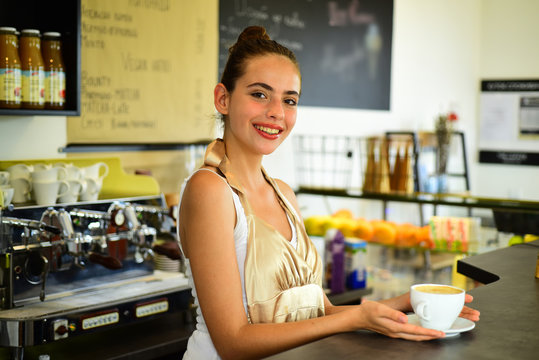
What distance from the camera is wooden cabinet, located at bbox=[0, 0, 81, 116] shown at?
8.43ft

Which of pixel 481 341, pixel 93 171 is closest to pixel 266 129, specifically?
pixel 481 341

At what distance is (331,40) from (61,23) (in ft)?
8.62

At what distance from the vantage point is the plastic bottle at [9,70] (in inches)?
93.7

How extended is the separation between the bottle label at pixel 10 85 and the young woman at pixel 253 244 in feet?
3.54

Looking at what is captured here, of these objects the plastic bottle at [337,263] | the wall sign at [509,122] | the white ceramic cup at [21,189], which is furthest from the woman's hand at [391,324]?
the wall sign at [509,122]

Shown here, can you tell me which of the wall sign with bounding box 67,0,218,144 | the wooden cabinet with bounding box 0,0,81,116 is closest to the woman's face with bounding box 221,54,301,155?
the wooden cabinet with bounding box 0,0,81,116

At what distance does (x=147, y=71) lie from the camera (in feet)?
11.3

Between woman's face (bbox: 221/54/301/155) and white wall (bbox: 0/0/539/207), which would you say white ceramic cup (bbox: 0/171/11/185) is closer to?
woman's face (bbox: 221/54/301/155)

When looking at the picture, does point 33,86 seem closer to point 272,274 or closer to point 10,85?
point 10,85

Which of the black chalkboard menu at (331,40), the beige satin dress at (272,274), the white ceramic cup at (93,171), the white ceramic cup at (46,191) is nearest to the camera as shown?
the beige satin dress at (272,274)

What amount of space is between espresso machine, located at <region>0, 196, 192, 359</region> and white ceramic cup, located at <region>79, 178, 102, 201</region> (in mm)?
69

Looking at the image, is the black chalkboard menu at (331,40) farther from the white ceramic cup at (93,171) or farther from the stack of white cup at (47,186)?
the stack of white cup at (47,186)

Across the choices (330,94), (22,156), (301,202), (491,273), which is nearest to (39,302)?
(22,156)

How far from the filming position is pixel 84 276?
2.41 m
